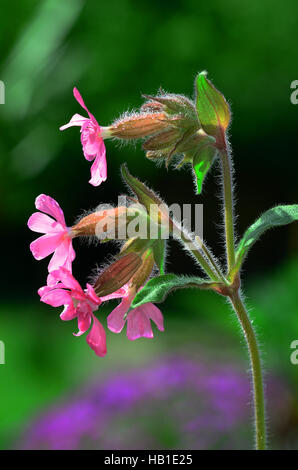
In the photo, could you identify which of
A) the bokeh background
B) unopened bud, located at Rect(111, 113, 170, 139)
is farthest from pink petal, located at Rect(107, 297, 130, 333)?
the bokeh background

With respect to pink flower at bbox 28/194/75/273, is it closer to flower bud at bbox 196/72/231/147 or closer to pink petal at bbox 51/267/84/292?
pink petal at bbox 51/267/84/292

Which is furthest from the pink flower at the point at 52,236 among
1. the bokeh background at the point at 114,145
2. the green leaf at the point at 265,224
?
the bokeh background at the point at 114,145

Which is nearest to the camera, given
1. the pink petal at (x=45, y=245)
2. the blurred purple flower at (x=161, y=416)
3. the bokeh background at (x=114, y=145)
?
the pink petal at (x=45, y=245)

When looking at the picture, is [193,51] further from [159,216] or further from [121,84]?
[159,216]

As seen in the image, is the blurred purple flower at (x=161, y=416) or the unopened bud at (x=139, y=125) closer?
the unopened bud at (x=139, y=125)

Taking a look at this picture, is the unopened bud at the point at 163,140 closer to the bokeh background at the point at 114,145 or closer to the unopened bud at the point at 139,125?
the unopened bud at the point at 139,125

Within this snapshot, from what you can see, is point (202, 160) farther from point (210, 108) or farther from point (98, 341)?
point (98, 341)
